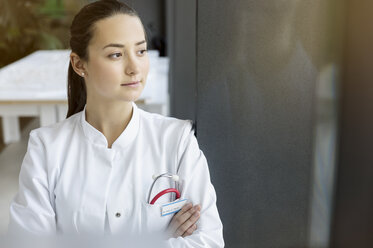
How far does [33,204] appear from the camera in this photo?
36.6 inches

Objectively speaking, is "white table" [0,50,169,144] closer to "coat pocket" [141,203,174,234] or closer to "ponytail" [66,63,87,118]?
"ponytail" [66,63,87,118]

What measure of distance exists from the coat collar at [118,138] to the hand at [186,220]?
0.19 meters

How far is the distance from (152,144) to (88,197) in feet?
0.57

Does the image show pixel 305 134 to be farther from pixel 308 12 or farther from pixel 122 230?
pixel 122 230

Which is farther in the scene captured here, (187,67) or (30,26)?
(30,26)

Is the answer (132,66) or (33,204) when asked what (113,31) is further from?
(33,204)

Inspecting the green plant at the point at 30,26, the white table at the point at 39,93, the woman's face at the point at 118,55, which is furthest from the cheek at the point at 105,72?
→ the green plant at the point at 30,26

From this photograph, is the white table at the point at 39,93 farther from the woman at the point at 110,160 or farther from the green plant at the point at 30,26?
the woman at the point at 110,160

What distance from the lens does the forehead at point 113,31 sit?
877 millimetres

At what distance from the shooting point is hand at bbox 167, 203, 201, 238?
0.94 meters

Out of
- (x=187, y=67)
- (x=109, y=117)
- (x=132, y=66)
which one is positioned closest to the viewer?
(x=132, y=66)

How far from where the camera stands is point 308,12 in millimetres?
1027

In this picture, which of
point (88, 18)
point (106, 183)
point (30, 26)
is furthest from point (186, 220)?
point (30, 26)

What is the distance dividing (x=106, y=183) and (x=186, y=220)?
18 cm
